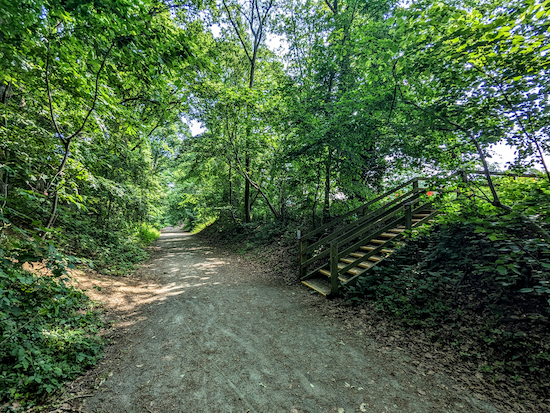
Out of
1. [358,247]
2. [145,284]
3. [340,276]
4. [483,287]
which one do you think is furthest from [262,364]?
[145,284]

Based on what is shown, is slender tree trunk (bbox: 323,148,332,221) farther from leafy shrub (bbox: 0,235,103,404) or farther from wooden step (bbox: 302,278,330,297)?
leafy shrub (bbox: 0,235,103,404)

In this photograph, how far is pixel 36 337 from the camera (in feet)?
9.13

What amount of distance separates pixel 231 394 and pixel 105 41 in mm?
Result: 4556

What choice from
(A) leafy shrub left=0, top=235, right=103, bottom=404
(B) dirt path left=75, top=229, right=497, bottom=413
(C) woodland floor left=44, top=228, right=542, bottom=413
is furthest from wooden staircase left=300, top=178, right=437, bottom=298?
(A) leafy shrub left=0, top=235, right=103, bottom=404

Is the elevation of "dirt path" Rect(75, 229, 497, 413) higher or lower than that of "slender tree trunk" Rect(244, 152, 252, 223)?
lower

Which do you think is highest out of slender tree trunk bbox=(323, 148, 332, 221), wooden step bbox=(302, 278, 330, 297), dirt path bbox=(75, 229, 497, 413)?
slender tree trunk bbox=(323, 148, 332, 221)

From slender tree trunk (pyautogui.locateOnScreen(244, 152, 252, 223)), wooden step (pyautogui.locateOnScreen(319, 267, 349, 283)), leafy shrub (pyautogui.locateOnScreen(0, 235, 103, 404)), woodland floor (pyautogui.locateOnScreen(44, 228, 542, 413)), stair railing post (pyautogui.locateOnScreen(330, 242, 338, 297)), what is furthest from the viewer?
slender tree trunk (pyautogui.locateOnScreen(244, 152, 252, 223))

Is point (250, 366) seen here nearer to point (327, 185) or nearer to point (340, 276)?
point (340, 276)

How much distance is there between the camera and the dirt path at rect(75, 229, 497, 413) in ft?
7.99

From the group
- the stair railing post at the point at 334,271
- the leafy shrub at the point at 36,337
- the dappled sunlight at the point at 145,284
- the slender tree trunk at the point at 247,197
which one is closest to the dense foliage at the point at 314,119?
the leafy shrub at the point at 36,337

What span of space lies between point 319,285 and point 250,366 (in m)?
3.17

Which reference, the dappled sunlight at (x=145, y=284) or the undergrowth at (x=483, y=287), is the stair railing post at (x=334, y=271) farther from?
the dappled sunlight at (x=145, y=284)

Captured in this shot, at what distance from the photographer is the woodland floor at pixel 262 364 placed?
2.43 metres

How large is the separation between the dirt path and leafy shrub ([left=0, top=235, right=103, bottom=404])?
0.41 metres
